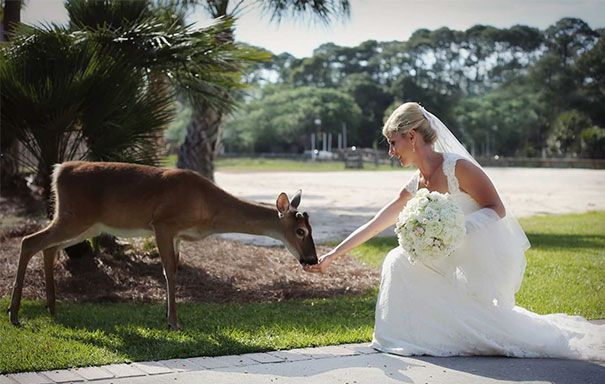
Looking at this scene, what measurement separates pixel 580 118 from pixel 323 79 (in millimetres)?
32527

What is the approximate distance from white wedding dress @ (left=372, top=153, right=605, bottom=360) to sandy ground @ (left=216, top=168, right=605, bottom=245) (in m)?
6.10

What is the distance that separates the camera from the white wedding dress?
213 inches

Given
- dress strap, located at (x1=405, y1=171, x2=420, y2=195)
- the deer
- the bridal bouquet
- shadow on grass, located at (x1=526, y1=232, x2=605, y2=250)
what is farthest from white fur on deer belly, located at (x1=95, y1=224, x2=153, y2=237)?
shadow on grass, located at (x1=526, y1=232, x2=605, y2=250)

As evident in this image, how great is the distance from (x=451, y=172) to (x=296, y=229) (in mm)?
1420

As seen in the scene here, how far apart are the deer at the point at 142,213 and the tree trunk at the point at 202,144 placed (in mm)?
9019

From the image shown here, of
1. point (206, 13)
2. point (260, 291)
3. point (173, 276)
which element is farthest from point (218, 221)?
point (206, 13)

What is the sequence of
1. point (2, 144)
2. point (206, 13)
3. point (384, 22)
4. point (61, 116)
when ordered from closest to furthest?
point (61, 116), point (2, 144), point (384, 22), point (206, 13)

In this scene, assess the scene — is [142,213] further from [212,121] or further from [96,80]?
[212,121]

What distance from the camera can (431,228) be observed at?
5.29 m

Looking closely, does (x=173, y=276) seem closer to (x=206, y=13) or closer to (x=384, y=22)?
(x=384, y=22)

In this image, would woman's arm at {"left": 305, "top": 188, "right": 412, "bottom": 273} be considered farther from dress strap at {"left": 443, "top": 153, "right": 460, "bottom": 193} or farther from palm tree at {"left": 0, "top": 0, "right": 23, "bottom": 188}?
palm tree at {"left": 0, "top": 0, "right": 23, "bottom": 188}

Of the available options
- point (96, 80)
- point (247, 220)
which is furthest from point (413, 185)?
point (96, 80)

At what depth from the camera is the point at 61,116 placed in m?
7.80

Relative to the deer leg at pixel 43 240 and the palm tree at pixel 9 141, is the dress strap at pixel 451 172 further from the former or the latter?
the palm tree at pixel 9 141
